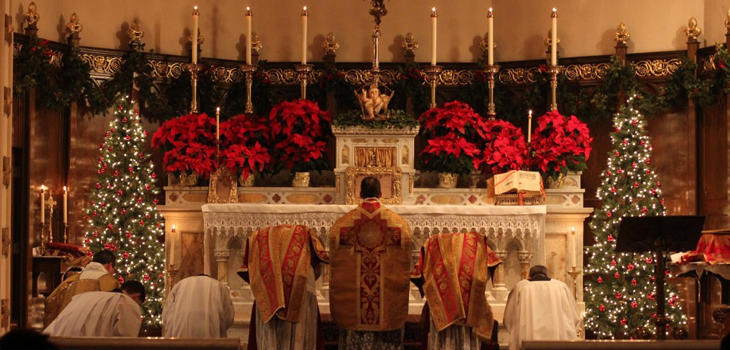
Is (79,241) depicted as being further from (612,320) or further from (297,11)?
(612,320)

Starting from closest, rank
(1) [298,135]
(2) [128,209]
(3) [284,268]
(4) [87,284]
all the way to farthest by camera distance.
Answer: (4) [87,284] → (3) [284,268] → (1) [298,135] → (2) [128,209]

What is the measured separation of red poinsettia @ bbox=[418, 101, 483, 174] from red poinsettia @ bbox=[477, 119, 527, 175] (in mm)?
99

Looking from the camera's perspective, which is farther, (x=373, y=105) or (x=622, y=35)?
(x=622, y=35)

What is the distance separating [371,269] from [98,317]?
265 cm

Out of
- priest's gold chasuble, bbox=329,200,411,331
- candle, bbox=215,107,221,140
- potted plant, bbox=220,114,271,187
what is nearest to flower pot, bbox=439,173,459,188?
potted plant, bbox=220,114,271,187

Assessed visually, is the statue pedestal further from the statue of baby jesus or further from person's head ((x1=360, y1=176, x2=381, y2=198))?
person's head ((x1=360, y1=176, x2=381, y2=198))

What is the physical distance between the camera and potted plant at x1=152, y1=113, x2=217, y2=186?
13.6 metres

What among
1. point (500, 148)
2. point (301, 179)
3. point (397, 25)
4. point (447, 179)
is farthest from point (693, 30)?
point (301, 179)

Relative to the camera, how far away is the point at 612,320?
557 inches

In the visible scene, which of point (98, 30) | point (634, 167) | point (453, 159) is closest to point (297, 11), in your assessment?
point (98, 30)

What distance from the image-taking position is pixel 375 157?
1357 cm

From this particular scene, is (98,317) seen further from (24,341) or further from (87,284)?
(24,341)

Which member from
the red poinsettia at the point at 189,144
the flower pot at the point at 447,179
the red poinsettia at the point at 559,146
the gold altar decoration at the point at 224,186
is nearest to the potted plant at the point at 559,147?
the red poinsettia at the point at 559,146

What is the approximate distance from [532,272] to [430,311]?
1.09m
